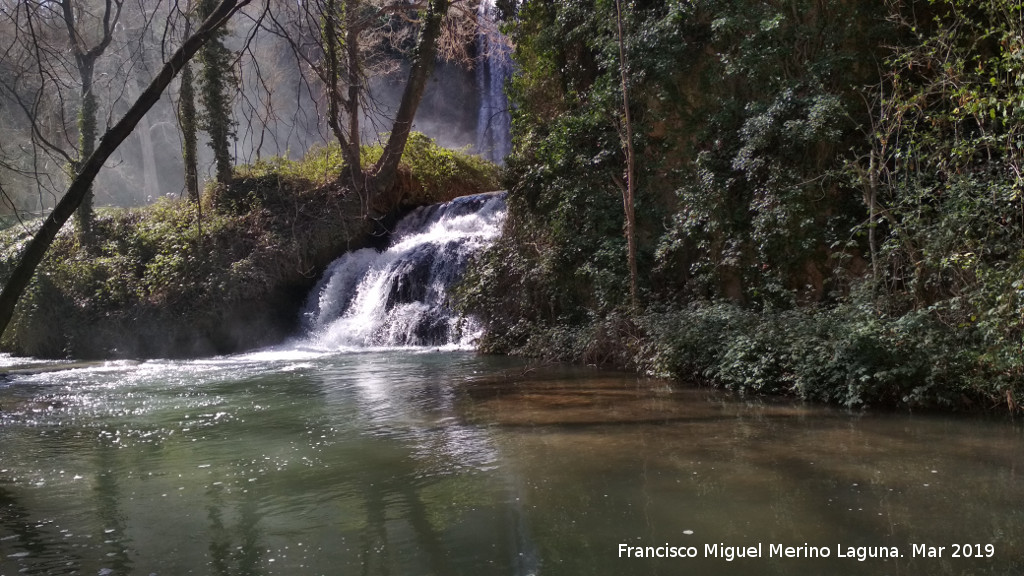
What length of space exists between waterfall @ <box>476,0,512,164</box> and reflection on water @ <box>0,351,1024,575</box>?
1773 centimetres

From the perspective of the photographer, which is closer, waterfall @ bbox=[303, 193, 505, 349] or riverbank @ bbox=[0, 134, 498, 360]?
waterfall @ bbox=[303, 193, 505, 349]

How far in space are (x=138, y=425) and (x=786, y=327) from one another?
21.2 feet

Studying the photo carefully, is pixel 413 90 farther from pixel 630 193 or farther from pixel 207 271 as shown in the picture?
pixel 630 193

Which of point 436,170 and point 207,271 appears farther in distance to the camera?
point 436,170

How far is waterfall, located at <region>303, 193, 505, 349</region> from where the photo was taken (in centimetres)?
1453

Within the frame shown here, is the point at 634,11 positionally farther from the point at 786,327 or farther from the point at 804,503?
the point at 804,503

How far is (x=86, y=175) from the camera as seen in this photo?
4.44 m

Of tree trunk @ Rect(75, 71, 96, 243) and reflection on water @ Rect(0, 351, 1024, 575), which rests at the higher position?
tree trunk @ Rect(75, 71, 96, 243)

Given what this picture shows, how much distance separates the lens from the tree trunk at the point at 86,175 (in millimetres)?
4352

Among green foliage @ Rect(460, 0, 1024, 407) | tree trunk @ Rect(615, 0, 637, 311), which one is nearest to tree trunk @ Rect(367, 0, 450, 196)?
green foliage @ Rect(460, 0, 1024, 407)

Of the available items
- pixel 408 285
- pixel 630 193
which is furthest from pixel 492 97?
pixel 630 193

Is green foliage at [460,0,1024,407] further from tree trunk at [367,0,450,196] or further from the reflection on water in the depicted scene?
tree trunk at [367,0,450,196]

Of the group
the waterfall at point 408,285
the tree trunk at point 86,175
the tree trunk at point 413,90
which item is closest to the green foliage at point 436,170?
the tree trunk at point 413,90

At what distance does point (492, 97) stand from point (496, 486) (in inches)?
911
